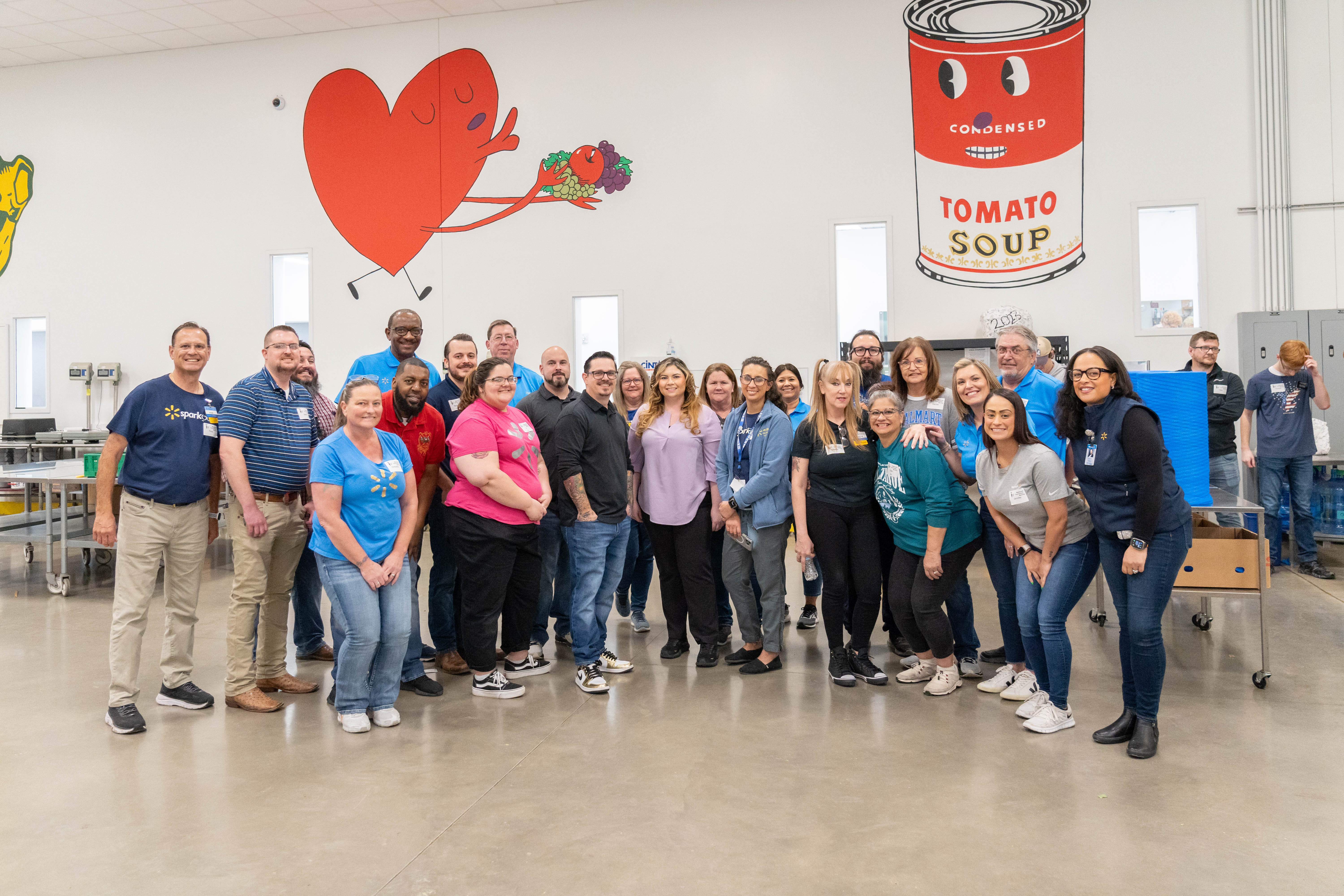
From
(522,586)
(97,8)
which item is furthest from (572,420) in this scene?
(97,8)

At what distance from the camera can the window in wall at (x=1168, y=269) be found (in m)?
7.26

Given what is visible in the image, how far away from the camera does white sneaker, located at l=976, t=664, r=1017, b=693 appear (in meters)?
3.58

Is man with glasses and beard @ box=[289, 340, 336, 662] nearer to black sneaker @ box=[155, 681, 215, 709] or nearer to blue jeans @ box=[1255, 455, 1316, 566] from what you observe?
black sneaker @ box=[155, 681, 215, 709]

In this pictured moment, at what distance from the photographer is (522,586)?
3670mm

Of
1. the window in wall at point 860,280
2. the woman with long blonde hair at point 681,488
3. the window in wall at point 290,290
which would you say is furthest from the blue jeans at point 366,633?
the window in wall at point 290,290

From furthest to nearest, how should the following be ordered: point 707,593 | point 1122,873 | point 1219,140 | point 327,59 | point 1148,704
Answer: point 327,59 → point 1219,140 → point 707,593 → point 1148,704 → point 1122,873

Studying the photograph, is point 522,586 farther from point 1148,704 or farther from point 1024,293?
point 1024,293

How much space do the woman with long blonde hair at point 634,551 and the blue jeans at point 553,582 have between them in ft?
0.92

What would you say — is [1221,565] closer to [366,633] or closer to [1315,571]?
[1315,571]

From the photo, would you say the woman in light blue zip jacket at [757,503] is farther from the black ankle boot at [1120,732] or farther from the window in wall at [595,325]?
the window in wall at [595,325]

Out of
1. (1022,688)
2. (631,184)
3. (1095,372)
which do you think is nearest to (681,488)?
(1022,688)

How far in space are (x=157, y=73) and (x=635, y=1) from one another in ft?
18.1

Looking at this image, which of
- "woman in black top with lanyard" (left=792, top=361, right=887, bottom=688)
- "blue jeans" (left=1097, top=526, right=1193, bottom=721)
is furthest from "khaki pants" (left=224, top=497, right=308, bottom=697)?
"blue jeans" (left=1097, top=526, right=1193, bottom=721)

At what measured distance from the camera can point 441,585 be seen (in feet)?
13.0
